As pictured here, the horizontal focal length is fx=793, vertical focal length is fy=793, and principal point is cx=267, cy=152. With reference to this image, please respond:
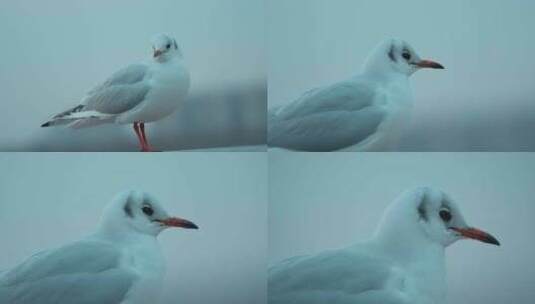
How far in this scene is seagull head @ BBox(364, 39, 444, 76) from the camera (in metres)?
2.06

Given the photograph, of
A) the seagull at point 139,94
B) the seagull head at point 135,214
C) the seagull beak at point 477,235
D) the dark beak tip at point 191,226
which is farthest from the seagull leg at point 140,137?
the seagull beak at point 477,235

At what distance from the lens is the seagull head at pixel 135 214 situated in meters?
2.06

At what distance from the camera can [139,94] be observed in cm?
208

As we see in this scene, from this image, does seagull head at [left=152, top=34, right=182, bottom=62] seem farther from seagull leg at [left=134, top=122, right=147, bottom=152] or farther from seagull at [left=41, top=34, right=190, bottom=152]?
seagull leg at [left=134, top=122, right=147, bottom=152]

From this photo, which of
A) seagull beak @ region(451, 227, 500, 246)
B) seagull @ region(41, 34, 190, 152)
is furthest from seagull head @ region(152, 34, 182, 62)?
seagull beak @ region(451, 227, 500, 246)

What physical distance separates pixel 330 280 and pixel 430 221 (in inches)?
11.7

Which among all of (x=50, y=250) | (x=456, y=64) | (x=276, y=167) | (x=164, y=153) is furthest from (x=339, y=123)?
(x=50, y=250)

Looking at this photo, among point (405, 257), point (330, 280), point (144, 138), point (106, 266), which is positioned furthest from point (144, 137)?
point (405, 257)

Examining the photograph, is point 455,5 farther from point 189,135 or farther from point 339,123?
point 189,135

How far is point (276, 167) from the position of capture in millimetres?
2100

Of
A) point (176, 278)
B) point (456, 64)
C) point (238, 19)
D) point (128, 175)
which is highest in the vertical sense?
point (238, 19)

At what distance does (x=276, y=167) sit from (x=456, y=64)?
537mm

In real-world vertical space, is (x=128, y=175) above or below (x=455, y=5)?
below

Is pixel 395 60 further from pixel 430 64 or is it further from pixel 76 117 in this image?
pixel 76 117
